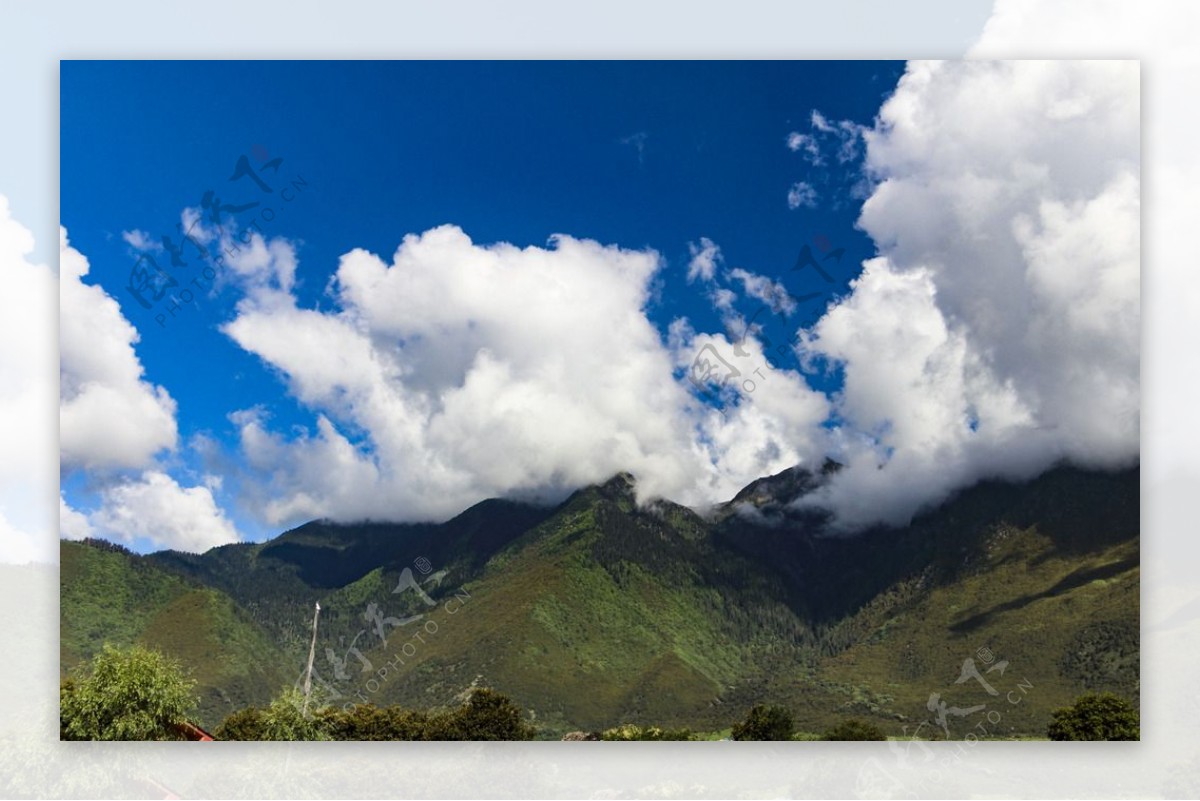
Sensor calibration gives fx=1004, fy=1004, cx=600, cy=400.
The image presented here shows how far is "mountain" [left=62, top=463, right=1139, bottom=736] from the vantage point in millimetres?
13047

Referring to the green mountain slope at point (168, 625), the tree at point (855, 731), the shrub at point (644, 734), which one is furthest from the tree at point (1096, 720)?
the green mountain slope at point (168, 625)

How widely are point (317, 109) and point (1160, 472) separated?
1155cm

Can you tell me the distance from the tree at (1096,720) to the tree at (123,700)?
1104 centimetres

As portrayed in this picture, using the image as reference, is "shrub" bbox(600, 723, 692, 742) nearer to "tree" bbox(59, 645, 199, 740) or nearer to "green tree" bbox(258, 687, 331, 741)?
"green tree" bbox(258, 687, 331, 741)

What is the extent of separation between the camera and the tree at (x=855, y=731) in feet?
40.6

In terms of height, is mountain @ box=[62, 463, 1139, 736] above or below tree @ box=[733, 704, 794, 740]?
above

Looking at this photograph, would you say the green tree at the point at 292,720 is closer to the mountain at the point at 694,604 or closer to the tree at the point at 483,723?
the mountain at the point at 694,604

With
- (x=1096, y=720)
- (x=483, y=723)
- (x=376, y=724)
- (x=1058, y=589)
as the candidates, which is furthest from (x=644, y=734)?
(x=1058, y=589)

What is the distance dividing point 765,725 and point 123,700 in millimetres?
8124

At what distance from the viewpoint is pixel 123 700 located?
41.3 ft

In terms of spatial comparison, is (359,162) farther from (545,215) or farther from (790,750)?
(790,750)

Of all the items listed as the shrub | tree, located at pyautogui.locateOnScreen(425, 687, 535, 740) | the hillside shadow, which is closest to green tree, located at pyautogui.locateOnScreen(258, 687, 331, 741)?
tree, located at pyautogui.locateOnScreen(425, 687, 535, 740)

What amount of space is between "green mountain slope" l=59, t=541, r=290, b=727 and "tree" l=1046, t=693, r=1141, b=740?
10157 millimetres

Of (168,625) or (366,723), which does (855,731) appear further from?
(168,625)
